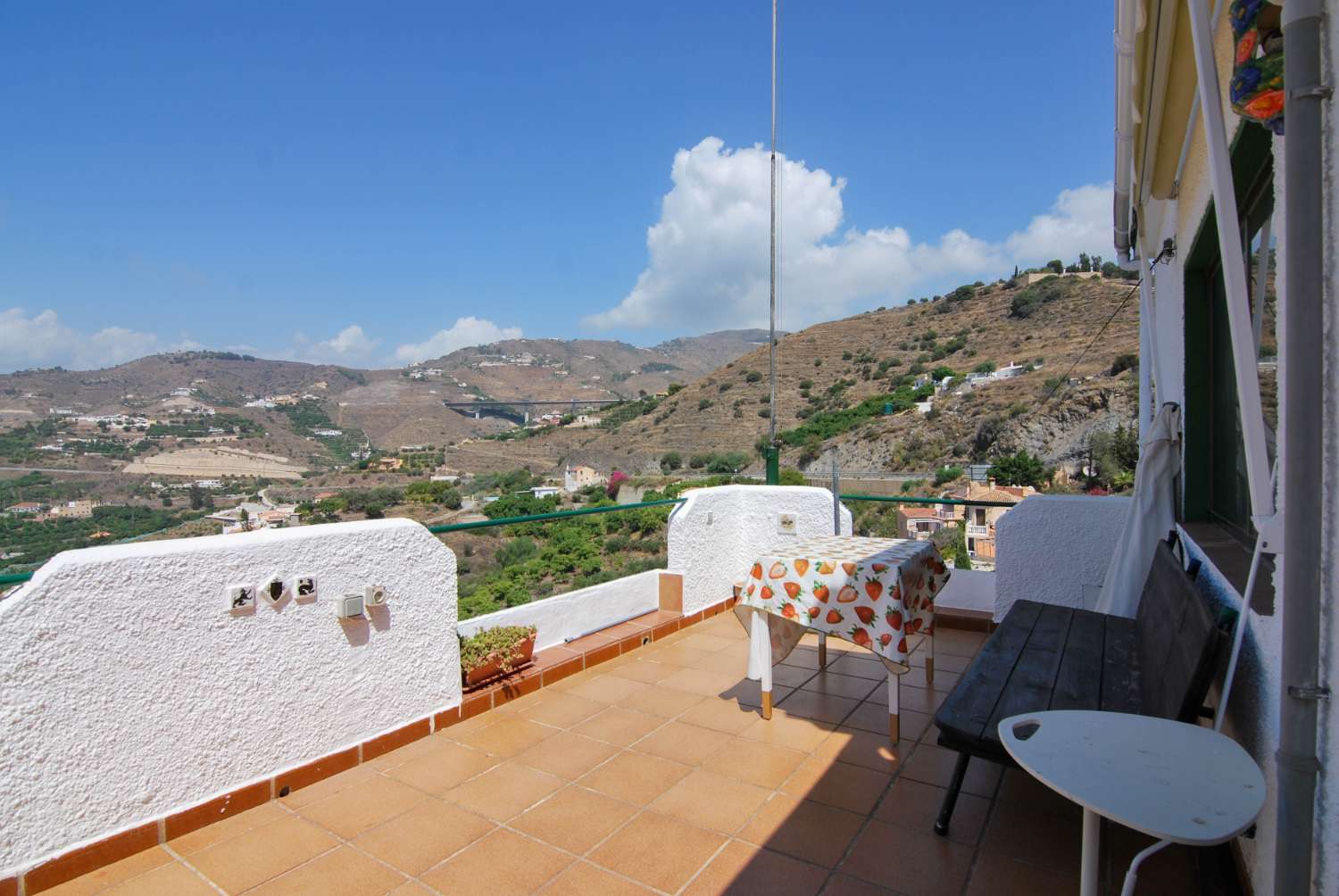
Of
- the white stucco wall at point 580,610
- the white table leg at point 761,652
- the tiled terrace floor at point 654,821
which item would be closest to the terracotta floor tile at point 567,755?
the tiled terrace floor at point 654,821

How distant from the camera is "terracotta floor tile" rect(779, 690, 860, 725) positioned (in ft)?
10.3

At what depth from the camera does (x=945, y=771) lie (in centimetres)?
260

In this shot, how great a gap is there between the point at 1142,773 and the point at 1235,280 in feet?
3.07

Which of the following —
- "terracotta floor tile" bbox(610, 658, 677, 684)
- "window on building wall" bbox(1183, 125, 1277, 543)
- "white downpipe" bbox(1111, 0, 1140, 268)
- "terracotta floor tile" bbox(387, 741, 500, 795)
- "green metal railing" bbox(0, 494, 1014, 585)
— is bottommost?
"terracotta floor tile" bbox(387, 741, 500, 795)

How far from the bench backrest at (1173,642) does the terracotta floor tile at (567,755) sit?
75.6 inches

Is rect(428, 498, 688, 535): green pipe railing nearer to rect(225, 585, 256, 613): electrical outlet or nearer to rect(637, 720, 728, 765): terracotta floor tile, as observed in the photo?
rect(225, 585, 256, 613): electrical outlet

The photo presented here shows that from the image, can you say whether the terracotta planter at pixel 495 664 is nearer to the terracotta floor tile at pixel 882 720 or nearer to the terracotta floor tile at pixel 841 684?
the terracotta floor tile at pixel 841 684

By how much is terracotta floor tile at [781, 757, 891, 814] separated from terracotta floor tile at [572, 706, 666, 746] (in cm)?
72

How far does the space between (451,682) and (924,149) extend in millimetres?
13152

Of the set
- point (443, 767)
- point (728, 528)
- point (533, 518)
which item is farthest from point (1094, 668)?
point (728, 528)

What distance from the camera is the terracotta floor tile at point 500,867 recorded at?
6.36ft

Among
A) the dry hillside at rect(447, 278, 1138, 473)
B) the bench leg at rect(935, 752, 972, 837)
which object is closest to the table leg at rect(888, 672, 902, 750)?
the bench leg at rect(935, 752, 972, 837)

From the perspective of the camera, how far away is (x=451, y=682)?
10.1 feet

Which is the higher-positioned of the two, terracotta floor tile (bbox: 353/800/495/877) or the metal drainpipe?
the metal drainpipe
